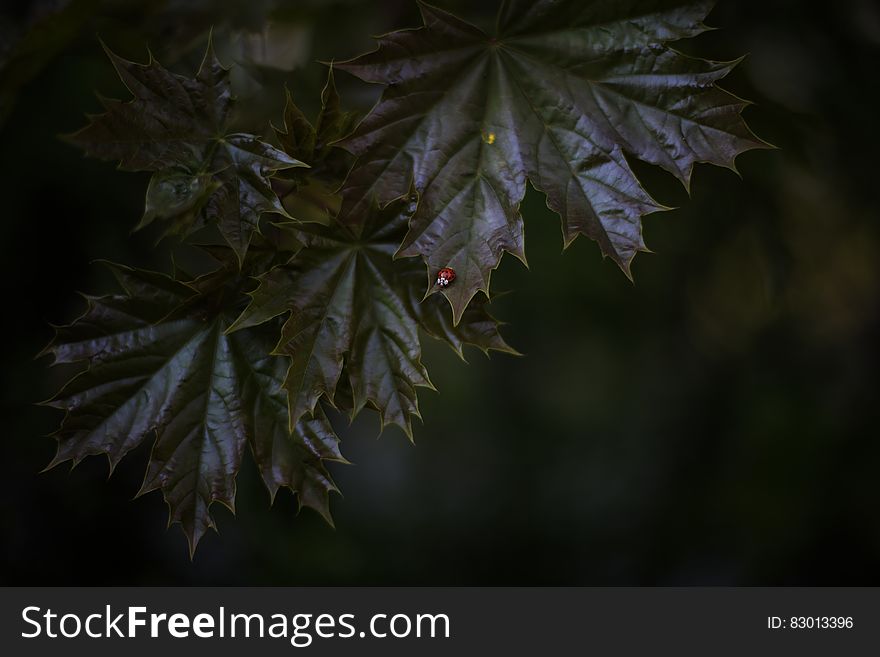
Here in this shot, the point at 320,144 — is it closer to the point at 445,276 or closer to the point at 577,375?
the point at 445,276

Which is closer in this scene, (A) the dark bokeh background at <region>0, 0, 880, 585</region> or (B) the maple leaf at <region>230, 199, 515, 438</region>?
(B) the maple leaf at <region>230, 199, 515, 438</region>

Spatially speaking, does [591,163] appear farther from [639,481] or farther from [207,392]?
[639,481]

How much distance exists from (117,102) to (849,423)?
248 centimetres

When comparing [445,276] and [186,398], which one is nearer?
[445,276]

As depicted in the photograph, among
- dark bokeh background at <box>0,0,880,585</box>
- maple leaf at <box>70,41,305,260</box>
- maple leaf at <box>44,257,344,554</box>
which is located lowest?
maple leaf at <box>44,257,344,554</box>

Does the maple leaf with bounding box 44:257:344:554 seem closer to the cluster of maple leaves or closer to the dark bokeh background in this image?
the cluster of maple leaves

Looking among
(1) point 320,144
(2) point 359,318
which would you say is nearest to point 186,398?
(2) point 359,318

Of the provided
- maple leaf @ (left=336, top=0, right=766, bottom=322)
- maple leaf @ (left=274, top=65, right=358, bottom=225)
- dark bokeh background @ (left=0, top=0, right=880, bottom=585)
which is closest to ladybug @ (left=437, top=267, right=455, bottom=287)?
maple leaf @ (left=336, top=0, right=766, bottom=322)

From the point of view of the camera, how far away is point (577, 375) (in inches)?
112

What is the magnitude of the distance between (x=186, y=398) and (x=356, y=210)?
0.32 metres

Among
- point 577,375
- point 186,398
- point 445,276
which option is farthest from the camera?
point 577,375

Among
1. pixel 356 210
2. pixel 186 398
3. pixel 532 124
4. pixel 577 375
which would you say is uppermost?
pixel 577 375

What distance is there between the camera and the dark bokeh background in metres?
1.35

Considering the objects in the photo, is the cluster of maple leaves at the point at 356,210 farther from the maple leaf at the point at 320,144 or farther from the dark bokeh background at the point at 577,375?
the dark bokeh background at the point at 577,375
